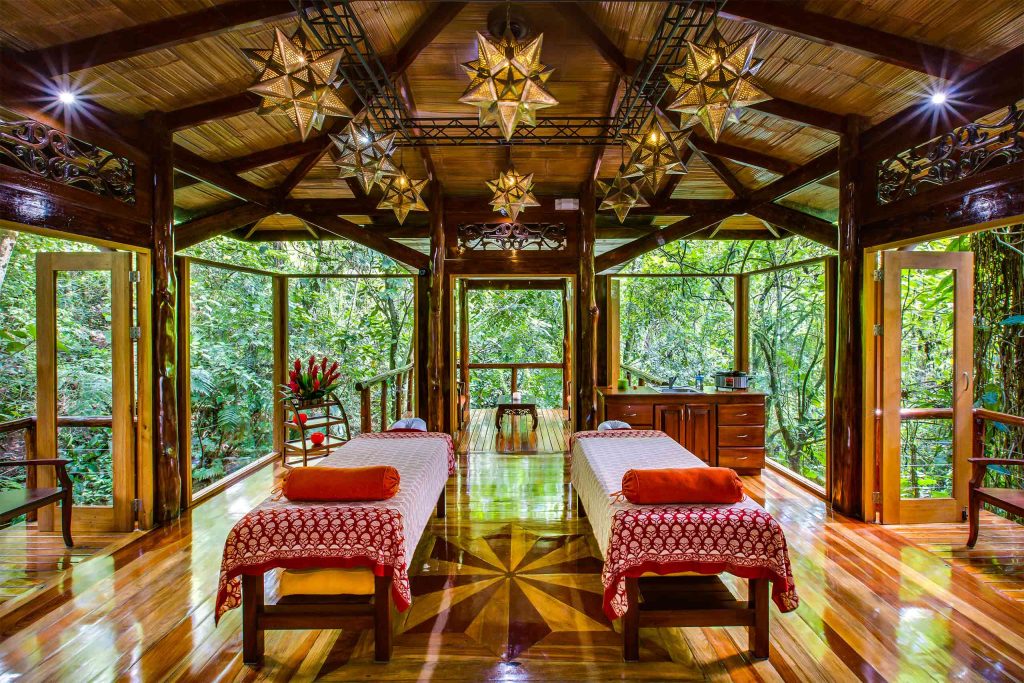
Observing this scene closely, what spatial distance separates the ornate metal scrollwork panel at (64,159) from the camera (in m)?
2.53

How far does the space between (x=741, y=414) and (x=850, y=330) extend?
1481 millimetres

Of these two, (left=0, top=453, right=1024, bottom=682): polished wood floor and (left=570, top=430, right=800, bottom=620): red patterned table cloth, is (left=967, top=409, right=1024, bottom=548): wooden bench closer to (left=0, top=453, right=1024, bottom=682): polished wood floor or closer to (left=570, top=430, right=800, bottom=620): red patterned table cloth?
(left=0, top=453, right=1024, bottom=682): polished wood floor

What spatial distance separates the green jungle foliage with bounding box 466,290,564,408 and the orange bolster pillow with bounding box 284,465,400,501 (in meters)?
6.98

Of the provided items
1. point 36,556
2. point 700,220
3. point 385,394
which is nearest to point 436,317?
point 385,394

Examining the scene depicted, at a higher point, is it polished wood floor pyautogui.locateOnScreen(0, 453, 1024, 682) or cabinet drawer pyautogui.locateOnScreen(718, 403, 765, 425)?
cabinet drawer pyautogui.locateOnScreen(718, 403, 765, 425)

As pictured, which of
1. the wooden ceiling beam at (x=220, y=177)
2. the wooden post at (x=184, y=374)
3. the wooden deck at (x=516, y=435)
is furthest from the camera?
the wooden deck at (x=516, y=435)

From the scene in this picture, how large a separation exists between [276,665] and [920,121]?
4.58 metres

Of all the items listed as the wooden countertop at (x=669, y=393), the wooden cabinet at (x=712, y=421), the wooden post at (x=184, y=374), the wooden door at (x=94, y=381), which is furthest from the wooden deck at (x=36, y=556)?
the wooden cabinet at (x=712, y=421)

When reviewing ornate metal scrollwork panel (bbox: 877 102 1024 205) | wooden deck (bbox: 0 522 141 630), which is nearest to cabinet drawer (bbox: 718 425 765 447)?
ornate metal scrollwork panel (bbox: 877 102 1024 205)

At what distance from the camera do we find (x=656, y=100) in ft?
11.0

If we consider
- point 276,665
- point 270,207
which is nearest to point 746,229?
point 270,207

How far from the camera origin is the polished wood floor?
6.51 ft

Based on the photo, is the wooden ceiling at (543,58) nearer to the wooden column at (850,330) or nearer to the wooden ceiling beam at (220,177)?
the wooden ceiling beam at (220,177)

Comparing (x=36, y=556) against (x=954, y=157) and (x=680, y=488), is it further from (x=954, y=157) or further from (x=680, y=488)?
(x=954, y=157)
